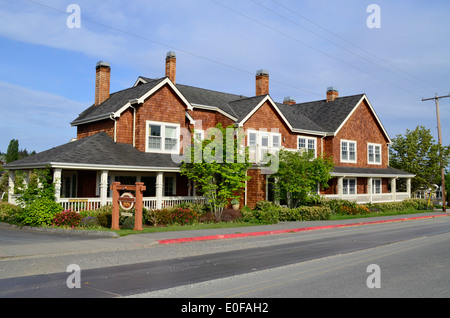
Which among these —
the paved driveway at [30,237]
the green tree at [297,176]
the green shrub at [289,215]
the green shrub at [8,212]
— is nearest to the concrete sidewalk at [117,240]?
the paved driveway at [30,237]

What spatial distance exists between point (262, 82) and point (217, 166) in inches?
567

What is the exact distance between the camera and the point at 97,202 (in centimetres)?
2083

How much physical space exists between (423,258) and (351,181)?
25319 mm

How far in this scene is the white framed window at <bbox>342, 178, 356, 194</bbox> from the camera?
35750mm

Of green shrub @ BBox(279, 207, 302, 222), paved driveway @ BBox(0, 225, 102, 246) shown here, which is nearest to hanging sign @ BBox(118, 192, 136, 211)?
paved driveway @ BBox(0, 225, 102, 246)

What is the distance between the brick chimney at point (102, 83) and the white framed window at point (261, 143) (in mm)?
10529

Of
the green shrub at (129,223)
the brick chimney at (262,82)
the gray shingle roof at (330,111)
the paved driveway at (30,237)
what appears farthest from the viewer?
the gray shingle roof at (330,111)

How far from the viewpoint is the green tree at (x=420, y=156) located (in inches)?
1611

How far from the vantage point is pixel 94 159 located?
20703 millimetres

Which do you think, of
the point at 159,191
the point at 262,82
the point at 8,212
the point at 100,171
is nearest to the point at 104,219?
the point at 100,171

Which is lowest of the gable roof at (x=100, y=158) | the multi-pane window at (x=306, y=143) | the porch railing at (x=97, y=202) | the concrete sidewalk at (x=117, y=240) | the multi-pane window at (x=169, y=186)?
the concrete sidewalk at (x=117, y=240)

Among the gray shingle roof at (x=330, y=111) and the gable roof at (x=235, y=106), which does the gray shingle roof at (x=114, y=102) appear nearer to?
the gable roof at (x=235, y=106)

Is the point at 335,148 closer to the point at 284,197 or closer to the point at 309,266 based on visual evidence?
the point at 284,197
